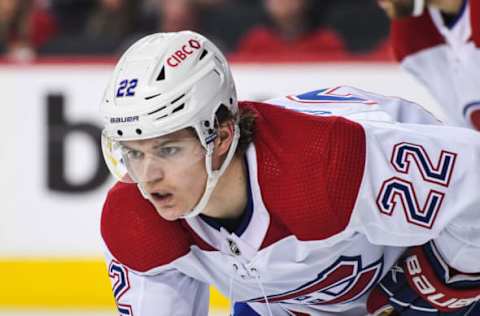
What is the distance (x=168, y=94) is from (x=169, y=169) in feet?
0.51

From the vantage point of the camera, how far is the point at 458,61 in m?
3.66

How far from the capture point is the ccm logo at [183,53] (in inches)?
91.1

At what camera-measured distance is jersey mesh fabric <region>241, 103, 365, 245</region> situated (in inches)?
92.5

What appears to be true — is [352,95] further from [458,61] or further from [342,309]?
[458,61]

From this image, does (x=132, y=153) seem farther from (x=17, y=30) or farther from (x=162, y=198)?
(x=17, y=30)

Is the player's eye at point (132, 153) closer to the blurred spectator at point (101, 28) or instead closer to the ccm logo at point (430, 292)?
the ccm logo at point (430, 292)

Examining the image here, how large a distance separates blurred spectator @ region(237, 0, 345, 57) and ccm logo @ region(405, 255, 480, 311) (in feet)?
8.62

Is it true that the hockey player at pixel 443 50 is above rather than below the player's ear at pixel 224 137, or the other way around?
below

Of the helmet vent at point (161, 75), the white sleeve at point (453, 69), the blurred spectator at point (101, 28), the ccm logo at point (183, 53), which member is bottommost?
the blurred spectator at point (101, 28)

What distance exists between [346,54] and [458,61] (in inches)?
55.6

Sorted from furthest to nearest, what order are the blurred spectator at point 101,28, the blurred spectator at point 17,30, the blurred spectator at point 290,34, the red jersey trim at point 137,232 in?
the blurred spectator at point 17,30 → the blurred spectator at point 101,28 → the blurred spectator at point 290,34 → the red jersey trim at point 137,232

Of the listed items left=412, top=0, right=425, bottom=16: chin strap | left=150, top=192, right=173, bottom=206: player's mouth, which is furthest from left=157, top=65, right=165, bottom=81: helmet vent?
left=412, top=0, right=425, bottom=16: chin strap

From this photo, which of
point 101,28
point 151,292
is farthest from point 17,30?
point 151,292

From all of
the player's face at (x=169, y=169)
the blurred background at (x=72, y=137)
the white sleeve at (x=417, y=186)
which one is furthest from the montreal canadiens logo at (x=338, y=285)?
the blurred background at (x=72, y=137)
